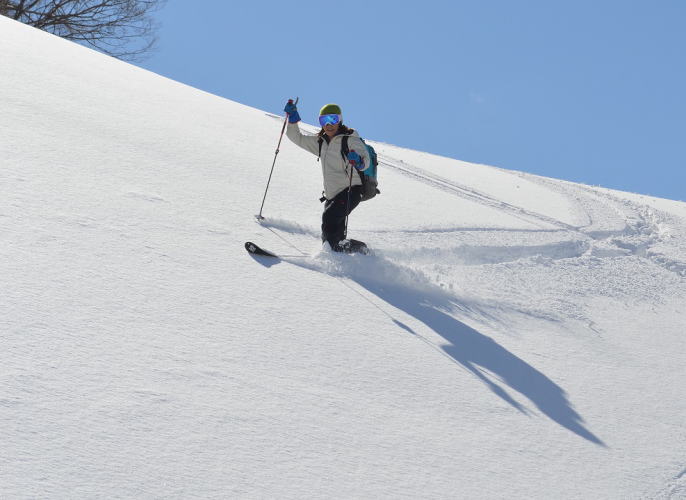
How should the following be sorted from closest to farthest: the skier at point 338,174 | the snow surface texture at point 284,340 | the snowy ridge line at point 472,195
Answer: the snow surface texture at point 284,340
the skier at point 338,174
the snowy ridge line at point 472,195

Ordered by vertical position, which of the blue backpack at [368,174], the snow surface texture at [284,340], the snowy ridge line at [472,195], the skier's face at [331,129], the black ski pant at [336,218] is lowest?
the snow surface texture at [284,340]

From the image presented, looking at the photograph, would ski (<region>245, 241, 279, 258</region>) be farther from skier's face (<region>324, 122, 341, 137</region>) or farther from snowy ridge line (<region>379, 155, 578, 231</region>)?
snowy ridge line (<region>379, 155, 578, 231</region>)

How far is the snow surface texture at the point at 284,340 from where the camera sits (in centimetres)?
285

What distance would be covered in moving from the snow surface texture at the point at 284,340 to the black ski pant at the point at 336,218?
0.14m

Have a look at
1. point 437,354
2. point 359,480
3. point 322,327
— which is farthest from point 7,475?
point 437,354

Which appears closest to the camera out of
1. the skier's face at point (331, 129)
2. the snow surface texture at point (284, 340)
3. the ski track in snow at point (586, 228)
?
the snow surface texture at point (284, 340)

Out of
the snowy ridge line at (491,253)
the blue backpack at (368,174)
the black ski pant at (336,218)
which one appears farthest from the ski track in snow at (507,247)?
the blue backpack at (368,174)

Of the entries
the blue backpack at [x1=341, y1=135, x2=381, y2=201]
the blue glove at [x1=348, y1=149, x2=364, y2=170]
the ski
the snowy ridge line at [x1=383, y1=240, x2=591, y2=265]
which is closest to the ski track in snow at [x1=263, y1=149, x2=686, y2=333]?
the snowy ridge line at [x1=383, y1=240, x2=591, y2=265]

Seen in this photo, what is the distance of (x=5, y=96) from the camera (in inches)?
285

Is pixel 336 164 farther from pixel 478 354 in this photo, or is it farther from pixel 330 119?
pixel 478 354

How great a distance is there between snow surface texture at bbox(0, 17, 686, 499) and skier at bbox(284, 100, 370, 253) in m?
0.19

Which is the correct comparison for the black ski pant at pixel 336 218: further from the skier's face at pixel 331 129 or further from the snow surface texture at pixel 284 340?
the skier's face at pixel 331 129

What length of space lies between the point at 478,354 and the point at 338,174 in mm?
2146

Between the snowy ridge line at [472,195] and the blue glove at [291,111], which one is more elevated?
the snowy ridge line at [472,195]
